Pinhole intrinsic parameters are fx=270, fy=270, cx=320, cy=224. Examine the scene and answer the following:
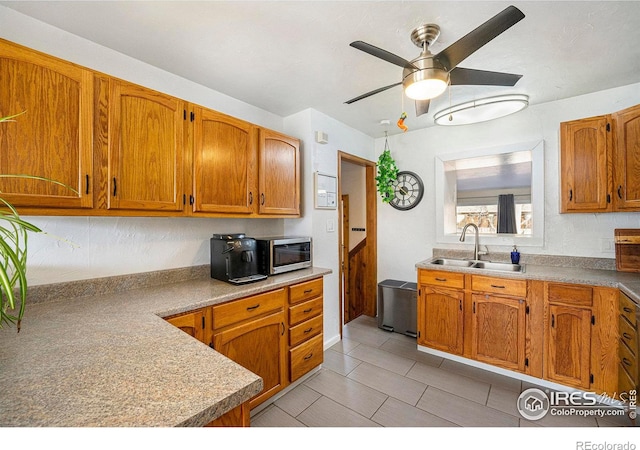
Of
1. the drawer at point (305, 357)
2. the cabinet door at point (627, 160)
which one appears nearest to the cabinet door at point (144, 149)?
the drawer at point (305, 357)

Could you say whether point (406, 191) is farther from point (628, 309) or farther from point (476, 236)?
point (628, 309)

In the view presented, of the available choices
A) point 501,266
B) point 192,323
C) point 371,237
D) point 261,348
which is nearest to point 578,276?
point 501,266

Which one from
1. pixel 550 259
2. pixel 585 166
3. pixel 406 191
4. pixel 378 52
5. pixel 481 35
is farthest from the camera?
pixel 406 191

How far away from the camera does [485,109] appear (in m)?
2.46

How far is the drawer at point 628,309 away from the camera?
163 cm

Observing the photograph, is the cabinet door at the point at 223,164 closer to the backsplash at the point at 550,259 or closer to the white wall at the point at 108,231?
the white wall at the point at 108,231

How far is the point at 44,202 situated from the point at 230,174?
1037 millimetres

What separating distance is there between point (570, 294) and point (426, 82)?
6.36 ft

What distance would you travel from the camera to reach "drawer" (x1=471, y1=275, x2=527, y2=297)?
2219 mm

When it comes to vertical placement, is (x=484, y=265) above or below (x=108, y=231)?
below

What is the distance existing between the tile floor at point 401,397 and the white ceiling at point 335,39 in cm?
244

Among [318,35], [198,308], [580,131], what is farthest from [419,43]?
[198,308]

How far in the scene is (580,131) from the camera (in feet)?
7.28
